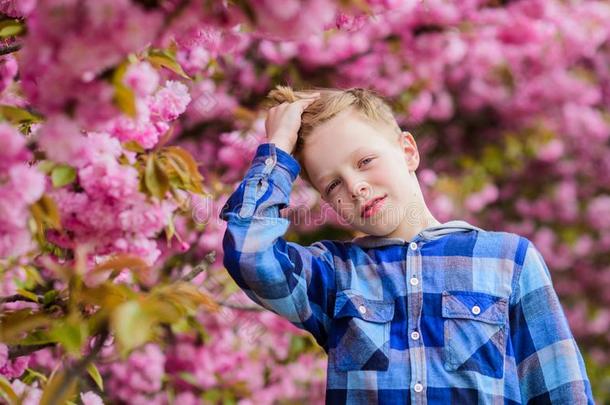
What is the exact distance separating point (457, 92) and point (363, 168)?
139 inches

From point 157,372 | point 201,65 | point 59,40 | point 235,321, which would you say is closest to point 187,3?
point 59,40

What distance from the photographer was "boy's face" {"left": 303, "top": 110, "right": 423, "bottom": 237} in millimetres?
1831

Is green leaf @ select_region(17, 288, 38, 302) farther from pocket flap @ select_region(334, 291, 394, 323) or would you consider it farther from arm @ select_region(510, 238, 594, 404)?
arm @ select_region(510, 238, 594, 404)

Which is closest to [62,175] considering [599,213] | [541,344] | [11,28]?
[11,28]

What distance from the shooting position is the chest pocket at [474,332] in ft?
5.75

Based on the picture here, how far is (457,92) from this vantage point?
5234mm

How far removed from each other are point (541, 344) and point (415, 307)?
0.89ft

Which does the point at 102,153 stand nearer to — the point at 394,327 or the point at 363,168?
the point at 363,168

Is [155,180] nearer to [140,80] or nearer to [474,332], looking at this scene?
[140,80]

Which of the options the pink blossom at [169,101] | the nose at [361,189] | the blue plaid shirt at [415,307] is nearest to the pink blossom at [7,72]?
the pink blossom at [169,101]

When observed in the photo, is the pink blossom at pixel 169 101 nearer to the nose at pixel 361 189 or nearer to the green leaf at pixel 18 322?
the nose at pixel 361 189

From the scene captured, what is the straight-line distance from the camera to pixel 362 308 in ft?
5.99

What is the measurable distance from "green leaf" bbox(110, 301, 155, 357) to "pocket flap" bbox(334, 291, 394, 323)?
0.76m

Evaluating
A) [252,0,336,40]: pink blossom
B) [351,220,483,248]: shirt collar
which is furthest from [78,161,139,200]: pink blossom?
[252,0,336,40]: pink blossom
